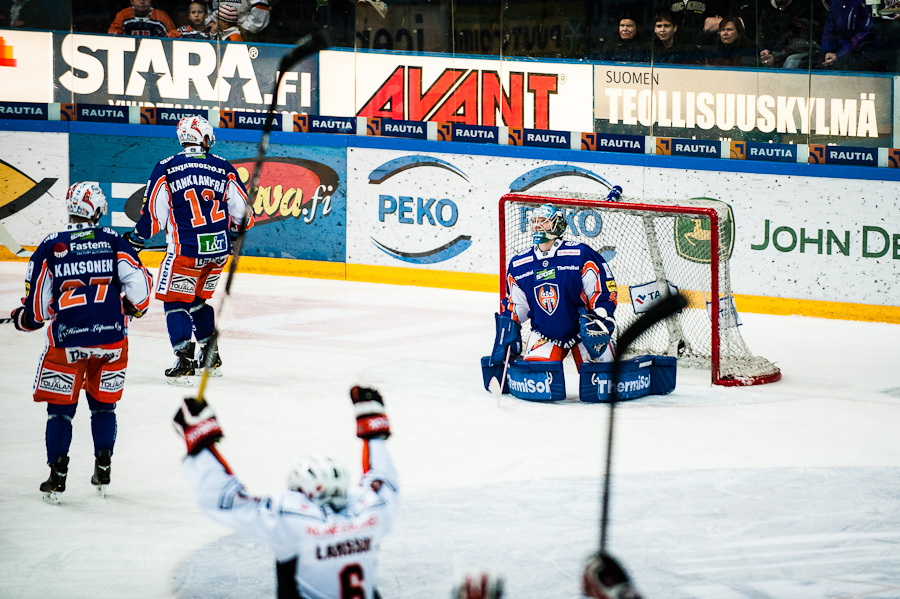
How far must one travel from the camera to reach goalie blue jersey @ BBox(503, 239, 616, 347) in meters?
7.20

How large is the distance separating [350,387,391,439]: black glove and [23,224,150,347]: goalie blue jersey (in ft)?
7.45

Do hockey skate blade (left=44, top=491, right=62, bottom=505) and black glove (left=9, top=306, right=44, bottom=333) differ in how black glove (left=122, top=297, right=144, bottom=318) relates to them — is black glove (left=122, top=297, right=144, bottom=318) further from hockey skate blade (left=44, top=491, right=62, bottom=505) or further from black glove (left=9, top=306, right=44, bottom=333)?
hockey skate blade (left=44, top=491, right=62, bottom=505)

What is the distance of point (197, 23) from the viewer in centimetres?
1247

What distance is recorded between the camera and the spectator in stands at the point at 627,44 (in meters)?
11.0

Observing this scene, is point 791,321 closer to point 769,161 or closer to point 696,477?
point 769,161

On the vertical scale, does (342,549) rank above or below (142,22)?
below

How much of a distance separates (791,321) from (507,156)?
2.79m

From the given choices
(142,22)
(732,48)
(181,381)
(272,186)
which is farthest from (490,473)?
(142,22)

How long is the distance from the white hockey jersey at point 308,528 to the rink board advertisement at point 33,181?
9.58 meters

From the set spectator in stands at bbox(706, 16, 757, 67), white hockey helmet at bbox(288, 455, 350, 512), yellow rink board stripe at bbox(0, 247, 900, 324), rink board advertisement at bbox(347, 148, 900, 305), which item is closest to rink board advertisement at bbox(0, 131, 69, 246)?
yellow rink board stripe at bbox(0, 247, 900, 324)

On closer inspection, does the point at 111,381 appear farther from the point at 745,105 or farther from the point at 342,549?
the point at 745,105

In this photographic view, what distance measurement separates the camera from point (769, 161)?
10.1 metres

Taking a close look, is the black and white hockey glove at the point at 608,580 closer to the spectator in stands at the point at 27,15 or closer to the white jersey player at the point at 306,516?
the white jersey player at the point at 306,516

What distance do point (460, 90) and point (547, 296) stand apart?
4922mm
